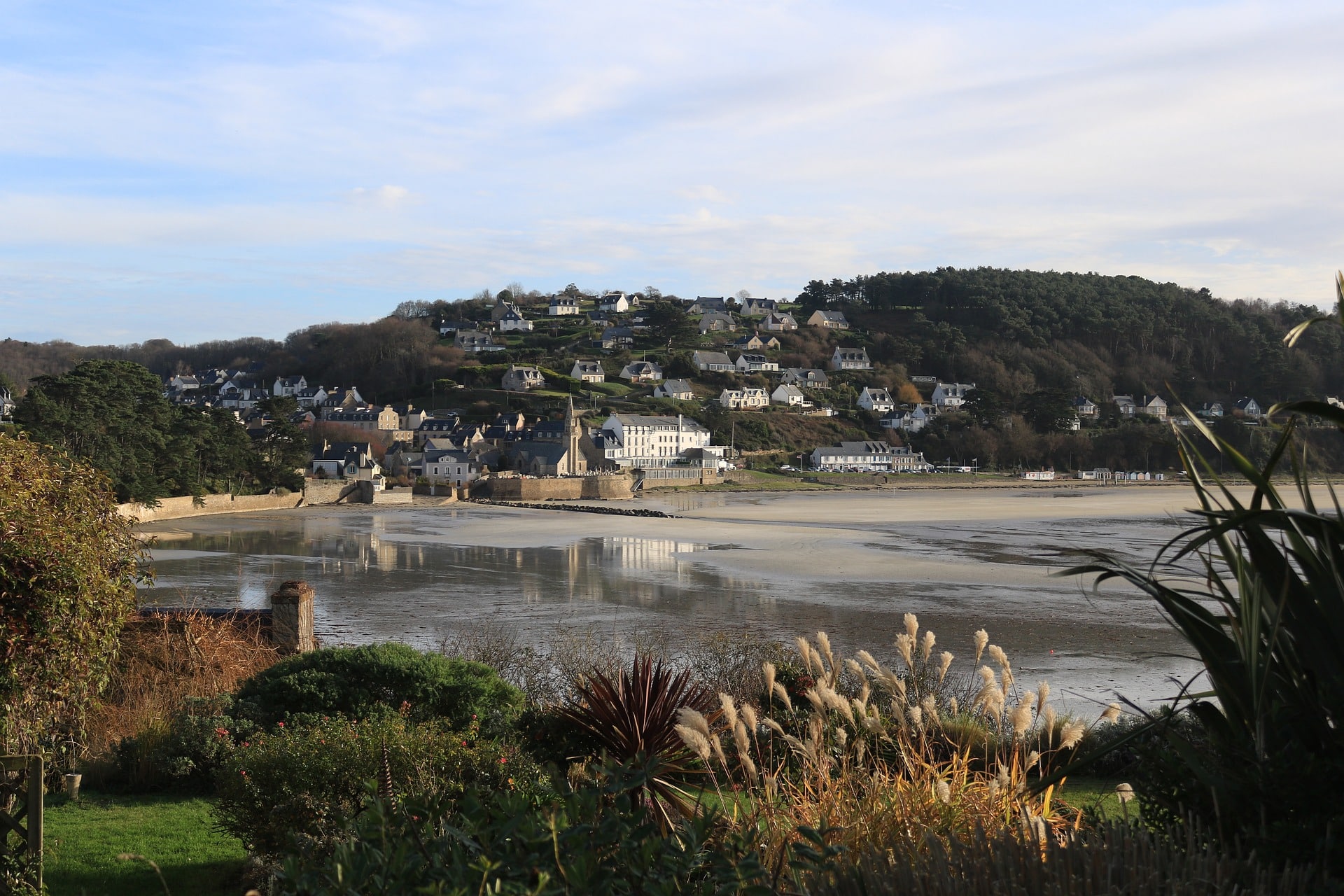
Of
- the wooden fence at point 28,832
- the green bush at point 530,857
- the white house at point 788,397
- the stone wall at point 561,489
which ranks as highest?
the white house at point 788,397

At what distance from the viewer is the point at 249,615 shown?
12141 millimetres

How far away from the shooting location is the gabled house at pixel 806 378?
398ft

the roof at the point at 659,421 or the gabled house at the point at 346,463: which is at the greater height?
the roof at the point at 659,421

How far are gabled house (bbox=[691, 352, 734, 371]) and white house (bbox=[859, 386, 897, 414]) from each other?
1600 centimetres

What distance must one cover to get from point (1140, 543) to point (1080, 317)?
113916 mm

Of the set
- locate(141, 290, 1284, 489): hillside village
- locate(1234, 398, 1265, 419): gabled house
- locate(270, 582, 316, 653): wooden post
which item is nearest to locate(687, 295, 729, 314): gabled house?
locate(141, 290, 1284, 489): hillside village

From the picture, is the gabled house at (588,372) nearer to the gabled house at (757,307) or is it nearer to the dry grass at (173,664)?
the gabled house at (757,307)

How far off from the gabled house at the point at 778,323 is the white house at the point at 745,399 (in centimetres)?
3054

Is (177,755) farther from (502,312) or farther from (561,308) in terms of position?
(561,308)

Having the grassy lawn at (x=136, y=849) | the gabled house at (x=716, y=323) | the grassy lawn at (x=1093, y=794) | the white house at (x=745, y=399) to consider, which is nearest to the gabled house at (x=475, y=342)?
the gabled house at (x=716, y=323)

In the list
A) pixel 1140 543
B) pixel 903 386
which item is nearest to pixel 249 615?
pixel 1140 543

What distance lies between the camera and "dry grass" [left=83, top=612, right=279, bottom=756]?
10.1m

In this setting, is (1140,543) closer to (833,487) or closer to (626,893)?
(626,893)

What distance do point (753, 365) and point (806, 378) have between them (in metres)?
6.82
